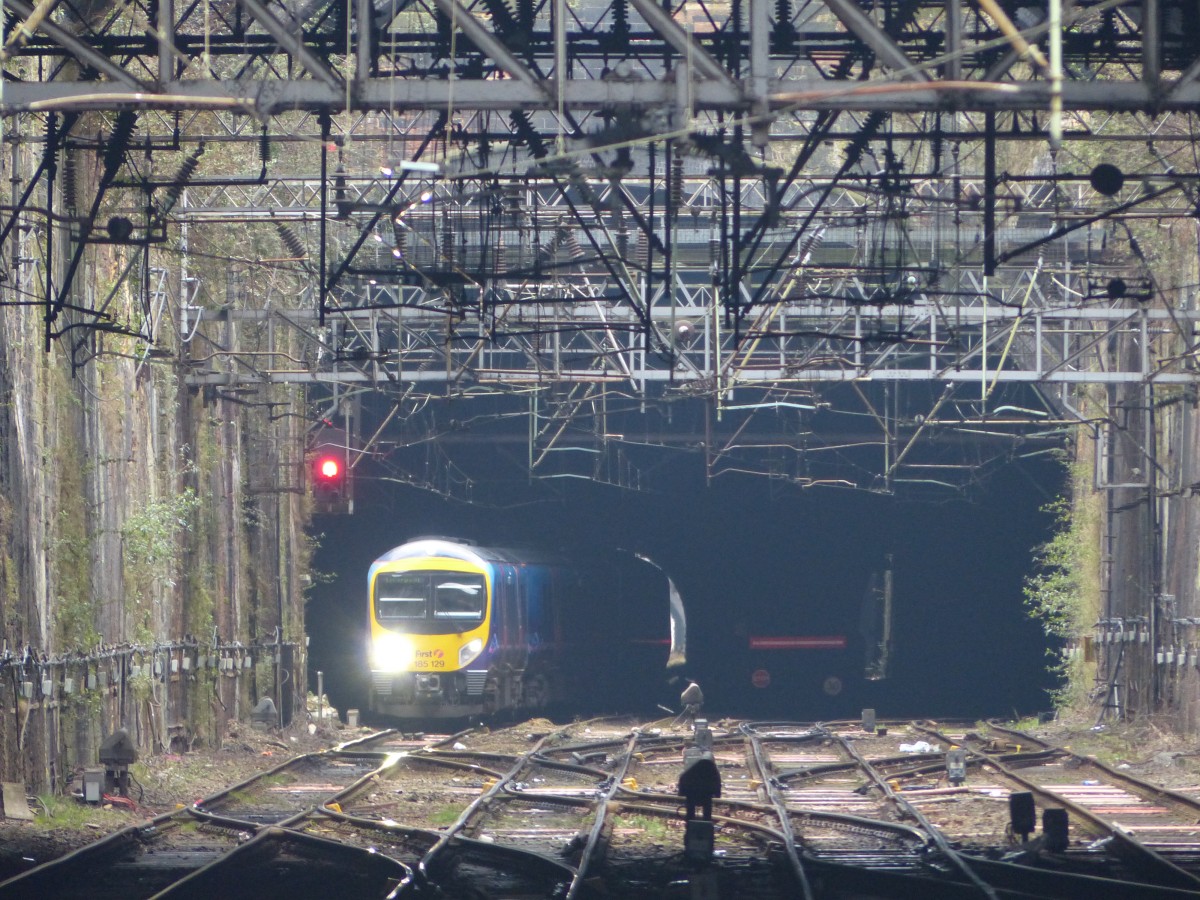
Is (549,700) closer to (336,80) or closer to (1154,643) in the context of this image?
(1154,643)

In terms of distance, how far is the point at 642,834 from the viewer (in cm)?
1442

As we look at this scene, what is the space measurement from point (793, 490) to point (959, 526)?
13.5 feet

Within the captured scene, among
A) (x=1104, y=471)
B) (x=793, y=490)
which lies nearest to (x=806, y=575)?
(x=793, y=490)

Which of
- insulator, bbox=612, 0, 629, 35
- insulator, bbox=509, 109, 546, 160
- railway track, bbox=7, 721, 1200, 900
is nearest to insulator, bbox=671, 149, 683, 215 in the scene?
insulator, bbox=509, 109, 546, 160

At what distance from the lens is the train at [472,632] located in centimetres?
2798

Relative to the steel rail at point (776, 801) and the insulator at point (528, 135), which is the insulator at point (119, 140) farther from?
the steel rail at point (776, 801)

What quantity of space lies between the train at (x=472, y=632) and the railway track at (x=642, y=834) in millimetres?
5440

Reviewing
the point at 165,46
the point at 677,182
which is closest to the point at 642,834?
the point at 677,182

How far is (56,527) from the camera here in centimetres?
1688

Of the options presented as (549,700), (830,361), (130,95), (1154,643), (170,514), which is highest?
(130,95)

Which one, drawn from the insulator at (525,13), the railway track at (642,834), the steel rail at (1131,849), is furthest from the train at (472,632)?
the insulator at (525,13)

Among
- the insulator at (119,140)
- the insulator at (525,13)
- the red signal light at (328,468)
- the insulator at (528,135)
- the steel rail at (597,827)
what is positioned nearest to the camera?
the steel rail at (597,827)

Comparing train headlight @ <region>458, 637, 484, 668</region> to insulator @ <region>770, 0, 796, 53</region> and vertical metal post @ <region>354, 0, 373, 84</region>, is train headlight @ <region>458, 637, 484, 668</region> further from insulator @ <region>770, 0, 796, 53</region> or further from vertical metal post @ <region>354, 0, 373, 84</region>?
vertical metal post @ <region>354, 0, 373, 84</region>

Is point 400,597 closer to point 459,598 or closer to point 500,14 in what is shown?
point 459,598
